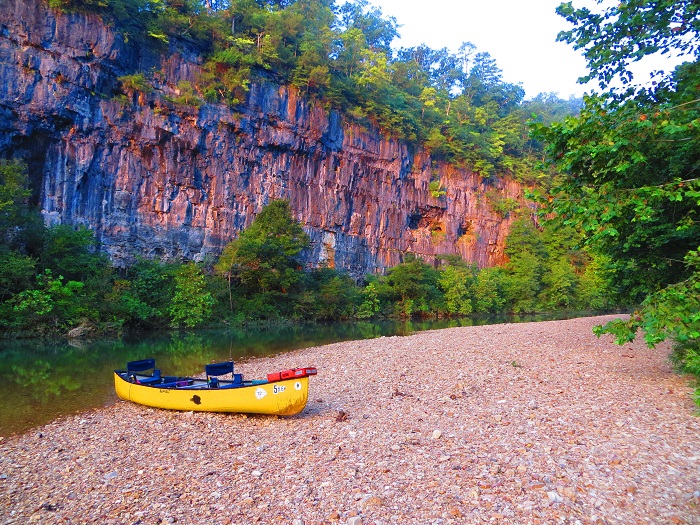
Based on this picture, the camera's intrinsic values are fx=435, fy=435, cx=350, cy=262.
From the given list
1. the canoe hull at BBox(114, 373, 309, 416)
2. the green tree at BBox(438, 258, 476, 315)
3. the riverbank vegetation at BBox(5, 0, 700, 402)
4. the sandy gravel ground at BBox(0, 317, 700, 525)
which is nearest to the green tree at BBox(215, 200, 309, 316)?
the riverbank vegetation at BBox(5, 0, 700, 402)

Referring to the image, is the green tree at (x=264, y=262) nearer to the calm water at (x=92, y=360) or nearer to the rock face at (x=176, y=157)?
the rock face at (x=176, y=157)

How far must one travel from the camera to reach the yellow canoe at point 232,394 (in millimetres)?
8016

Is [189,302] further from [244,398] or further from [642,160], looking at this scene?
[642,160]

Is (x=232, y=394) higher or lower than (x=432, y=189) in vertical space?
Result: lower

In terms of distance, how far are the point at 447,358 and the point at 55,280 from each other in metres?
20.8

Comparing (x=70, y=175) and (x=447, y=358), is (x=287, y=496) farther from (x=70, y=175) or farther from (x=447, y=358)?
(x=70, y=175)

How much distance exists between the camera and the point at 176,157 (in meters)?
36.2

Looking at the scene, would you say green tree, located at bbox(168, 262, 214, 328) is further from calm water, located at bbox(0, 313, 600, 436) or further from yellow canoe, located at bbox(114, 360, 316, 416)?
yellow canoe, located at bbox(114, 360, 316, 416)

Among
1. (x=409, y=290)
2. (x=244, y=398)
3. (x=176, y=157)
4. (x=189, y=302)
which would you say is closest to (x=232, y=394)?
(x=244, y=398)

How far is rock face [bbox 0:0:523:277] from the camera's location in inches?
1161

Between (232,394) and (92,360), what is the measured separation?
34.9ft

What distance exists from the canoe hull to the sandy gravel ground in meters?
0.24

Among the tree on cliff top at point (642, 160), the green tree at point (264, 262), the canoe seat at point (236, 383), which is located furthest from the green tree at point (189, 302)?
the tree on cliff top at point (642, 160)

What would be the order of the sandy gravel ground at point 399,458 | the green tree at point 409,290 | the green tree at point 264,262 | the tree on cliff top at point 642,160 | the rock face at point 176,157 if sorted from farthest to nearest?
the green tree at point 409,290 < the green tree at point 264,262 < the rock face at point 176,157 < the tree on cliff top at point 642,160 < the sandy gravel ground at point 399,458
